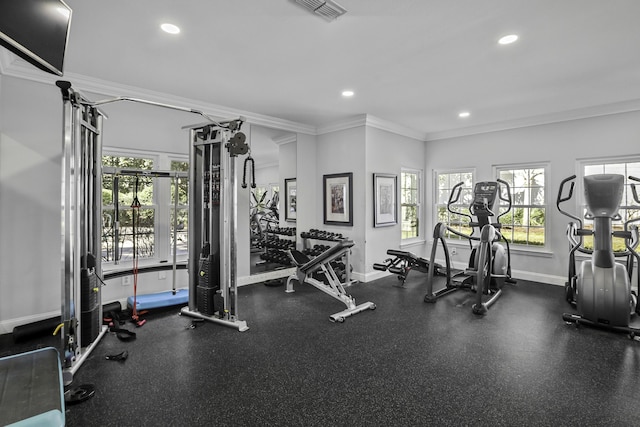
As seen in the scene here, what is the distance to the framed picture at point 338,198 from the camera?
539 centimetres

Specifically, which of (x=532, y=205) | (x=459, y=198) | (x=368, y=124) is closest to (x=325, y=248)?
(x=368, y=124)

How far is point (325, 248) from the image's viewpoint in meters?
5.27

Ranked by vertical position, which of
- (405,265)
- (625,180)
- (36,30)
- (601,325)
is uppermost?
(36,30)

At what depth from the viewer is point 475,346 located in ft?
9.70

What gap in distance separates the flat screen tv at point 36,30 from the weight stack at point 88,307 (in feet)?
6.31

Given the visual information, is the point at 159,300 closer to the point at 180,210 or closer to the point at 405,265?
the point at 180,210

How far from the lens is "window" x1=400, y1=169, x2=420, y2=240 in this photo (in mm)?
6152

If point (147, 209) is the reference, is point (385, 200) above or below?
above

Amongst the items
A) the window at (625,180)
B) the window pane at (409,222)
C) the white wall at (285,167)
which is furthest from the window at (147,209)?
the window at (625,180)

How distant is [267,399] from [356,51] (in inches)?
117

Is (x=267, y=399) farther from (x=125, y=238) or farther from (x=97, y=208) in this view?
(x=125, y=238)

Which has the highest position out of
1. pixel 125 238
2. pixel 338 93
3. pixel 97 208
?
pixel 338 93

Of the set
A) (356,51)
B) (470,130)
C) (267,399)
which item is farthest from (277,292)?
(470,130)

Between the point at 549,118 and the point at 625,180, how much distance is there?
1353 mm
